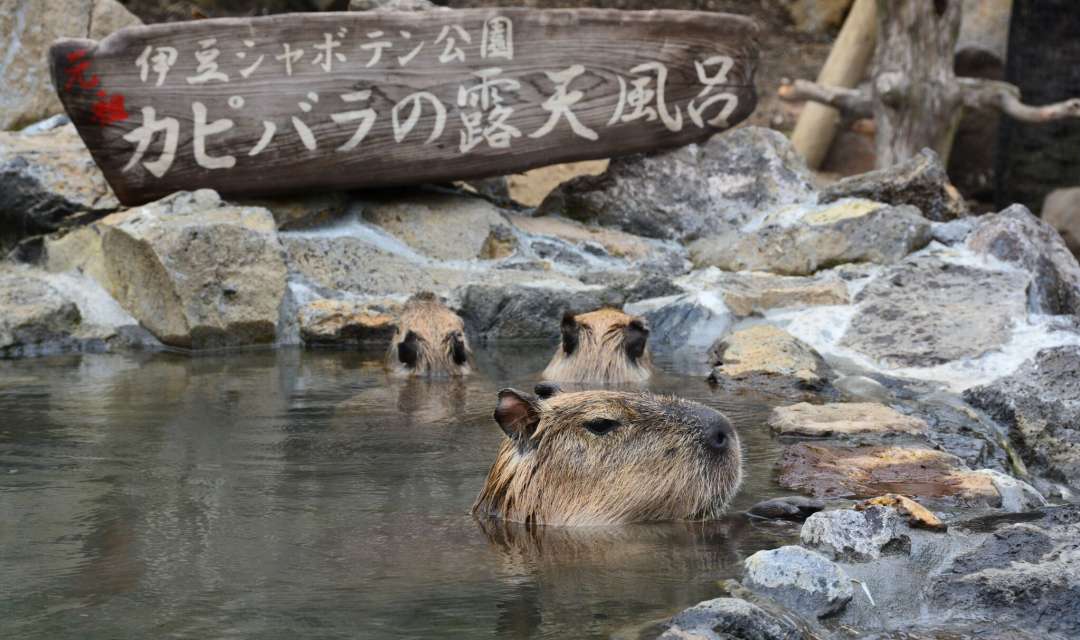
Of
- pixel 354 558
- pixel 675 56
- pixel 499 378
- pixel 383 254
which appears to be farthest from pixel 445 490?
pixel 675 56

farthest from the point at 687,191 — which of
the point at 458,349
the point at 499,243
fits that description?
the point at 458,349

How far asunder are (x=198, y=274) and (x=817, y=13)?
983 centimetres

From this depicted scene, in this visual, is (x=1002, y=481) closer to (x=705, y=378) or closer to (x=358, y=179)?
(x=705, y=378)

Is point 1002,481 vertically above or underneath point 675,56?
underneath

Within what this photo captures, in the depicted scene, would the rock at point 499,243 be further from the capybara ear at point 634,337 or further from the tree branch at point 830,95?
the tree branch at point 830,95

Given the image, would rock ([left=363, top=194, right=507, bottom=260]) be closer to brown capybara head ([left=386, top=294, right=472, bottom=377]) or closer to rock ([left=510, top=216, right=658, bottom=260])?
rock ([left=510, top=216, right=658, bottom=260])

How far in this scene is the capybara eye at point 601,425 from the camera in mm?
4152

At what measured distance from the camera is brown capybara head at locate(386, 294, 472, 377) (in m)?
7.26

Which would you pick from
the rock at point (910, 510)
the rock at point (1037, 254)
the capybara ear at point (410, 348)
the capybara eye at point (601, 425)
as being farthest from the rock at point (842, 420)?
the rock at point (1037, 254)

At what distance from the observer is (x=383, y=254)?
8.96 meters

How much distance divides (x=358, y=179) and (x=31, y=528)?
5.05m

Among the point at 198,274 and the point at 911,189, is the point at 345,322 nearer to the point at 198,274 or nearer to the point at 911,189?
the point at 198,274

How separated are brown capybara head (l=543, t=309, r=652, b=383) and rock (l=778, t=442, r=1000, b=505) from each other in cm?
191

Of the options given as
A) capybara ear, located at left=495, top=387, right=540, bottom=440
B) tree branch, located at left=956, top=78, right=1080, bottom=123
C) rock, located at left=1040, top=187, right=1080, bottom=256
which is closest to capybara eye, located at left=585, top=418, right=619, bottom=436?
capybara ear, located at left=495, top=387, right=540, bottom=440
